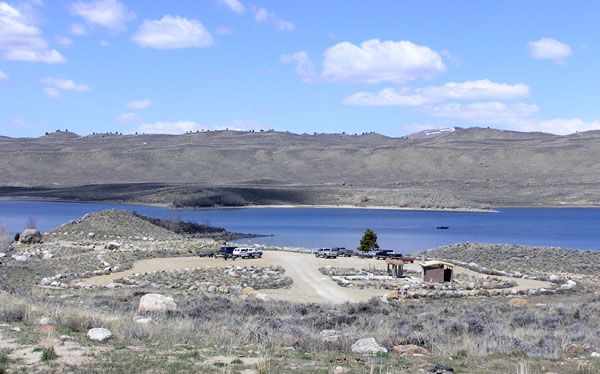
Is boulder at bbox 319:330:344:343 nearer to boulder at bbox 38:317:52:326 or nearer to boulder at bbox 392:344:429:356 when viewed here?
boulder at bbox 392:344:429:356

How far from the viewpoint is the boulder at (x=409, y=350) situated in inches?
557

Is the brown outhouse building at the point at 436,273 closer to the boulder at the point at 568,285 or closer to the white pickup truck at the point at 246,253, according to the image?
the boulder at the point at 568,285

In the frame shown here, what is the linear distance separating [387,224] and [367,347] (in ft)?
258

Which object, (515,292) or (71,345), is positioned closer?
(71,345)

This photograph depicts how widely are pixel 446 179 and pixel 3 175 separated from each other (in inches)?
3622

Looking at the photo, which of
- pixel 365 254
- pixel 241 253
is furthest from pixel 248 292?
pixel 365 254

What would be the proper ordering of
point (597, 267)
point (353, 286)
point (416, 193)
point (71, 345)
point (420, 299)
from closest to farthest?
point (71, 345)
point (420, 299)
point (353, 286)
point (597, 267)
point (416, 193)

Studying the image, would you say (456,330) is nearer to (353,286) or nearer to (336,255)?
(353,286)

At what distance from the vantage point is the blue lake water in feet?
226

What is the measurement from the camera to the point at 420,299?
2720 cm

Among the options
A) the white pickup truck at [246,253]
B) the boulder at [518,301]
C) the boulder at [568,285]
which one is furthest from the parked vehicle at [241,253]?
the boulder at [518,301]

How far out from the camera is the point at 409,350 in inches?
564

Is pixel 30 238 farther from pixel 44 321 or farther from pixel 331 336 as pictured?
pixel 331 336

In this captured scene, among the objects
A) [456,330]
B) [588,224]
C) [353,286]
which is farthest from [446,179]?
[456,330]
